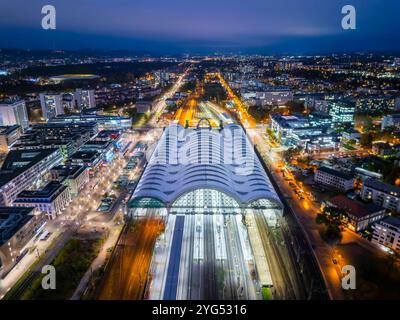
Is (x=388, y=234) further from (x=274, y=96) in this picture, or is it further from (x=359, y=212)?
(x=274, y=96)

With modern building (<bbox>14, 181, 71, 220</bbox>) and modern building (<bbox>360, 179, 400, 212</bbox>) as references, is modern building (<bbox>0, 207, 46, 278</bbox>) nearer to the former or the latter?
modern building (<bbox>14, 181, 71, 220</bbox>)

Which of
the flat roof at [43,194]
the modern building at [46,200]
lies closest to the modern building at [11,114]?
the flat roof at [43,194]

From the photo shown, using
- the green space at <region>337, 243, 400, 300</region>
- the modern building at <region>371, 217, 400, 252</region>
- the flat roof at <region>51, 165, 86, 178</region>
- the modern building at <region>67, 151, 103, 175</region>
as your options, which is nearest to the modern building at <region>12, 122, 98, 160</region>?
the modern building at <region>67, 151, 103, 175</region>

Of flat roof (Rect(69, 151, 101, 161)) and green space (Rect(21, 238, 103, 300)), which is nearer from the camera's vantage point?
green space (Rect(21, 238, 103, 300))

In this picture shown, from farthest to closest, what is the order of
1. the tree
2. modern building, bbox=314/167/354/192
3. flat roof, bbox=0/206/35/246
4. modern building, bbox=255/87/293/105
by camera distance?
1. modern building, bbox=255/87/293/105
2. modern building, bbox=314/167/354/192
3. the tree
4. flat roof, bbox=0/206/35/246

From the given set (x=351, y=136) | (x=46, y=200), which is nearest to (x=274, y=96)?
(x=351, y=136)

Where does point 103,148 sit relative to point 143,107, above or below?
below

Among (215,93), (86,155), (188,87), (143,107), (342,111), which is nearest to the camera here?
(86,155)

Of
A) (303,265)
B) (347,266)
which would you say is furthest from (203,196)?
(347,266)
